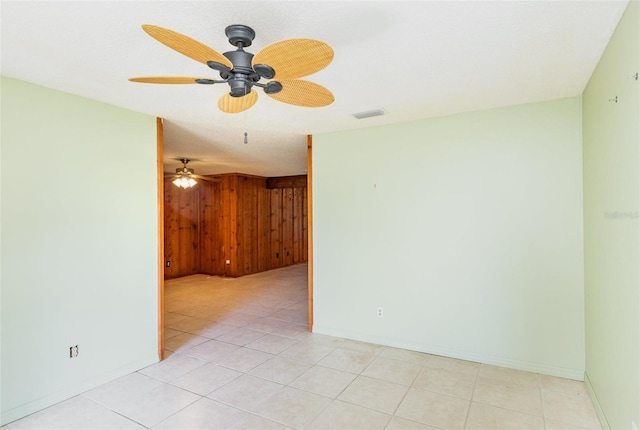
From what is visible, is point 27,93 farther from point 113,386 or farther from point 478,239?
point 478,239

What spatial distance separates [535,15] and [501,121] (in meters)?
1.51

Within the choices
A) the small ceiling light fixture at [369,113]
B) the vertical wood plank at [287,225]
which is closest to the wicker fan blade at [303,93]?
the small ceiling light fixture at [369,113]

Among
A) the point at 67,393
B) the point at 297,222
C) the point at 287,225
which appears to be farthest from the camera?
the point at 297,222

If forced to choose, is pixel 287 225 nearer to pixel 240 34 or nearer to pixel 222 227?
pixel 222 227

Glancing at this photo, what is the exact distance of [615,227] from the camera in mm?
1830

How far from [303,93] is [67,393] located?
9.31 feet

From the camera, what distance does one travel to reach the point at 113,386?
2.70 metres

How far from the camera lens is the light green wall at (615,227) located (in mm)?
1523

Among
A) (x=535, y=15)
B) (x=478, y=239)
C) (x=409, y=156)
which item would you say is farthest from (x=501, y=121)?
(x=535, y=15)

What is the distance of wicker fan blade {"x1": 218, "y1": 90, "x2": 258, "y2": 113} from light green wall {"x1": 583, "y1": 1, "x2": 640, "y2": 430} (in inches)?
74.3

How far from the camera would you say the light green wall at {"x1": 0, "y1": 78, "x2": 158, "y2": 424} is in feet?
7.43

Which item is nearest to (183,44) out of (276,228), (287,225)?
(276,228)

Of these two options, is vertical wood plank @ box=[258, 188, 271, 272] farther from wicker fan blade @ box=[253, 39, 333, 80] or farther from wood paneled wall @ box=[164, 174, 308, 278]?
wicker fan blade @ box=[253, 39, 333, 80]

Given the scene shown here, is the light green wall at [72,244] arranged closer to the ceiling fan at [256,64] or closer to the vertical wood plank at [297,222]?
the ceiling fan at [256,64]
